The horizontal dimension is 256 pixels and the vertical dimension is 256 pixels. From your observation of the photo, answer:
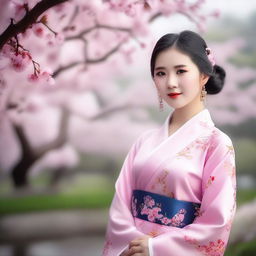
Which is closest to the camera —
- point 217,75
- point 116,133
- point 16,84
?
point 217,75

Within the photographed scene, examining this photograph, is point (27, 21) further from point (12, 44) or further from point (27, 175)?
point (27, 175)

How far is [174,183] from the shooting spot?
1.47 meters

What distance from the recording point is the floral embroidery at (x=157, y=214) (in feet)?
4.82

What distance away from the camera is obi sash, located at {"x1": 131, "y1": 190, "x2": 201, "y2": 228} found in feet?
4.82

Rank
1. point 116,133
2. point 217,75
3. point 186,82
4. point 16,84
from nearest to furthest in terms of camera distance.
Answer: point 186,82
point 217,75
point 16,84
point 116,133

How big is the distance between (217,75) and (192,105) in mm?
147

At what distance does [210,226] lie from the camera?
55.1 inches

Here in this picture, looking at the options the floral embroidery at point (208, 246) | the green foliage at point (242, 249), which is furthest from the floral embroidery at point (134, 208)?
the green foliage at point (242, 249)

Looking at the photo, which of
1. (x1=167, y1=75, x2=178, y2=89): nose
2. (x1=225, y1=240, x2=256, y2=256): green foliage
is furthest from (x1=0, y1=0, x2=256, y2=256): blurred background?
(x1=167, y1=75, x2=178, y2=89): nose

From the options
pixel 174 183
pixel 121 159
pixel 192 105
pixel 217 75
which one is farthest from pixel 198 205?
pixel 121 159

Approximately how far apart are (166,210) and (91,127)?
6.33 ft

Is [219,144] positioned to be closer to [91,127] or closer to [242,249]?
[242,249]

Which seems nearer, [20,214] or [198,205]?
[198,205]

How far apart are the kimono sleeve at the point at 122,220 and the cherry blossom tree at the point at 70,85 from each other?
1367 mm
